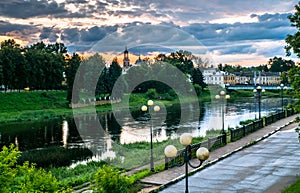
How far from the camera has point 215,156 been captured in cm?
1914

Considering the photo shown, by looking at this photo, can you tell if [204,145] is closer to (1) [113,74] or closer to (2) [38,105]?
(2) [38,105]

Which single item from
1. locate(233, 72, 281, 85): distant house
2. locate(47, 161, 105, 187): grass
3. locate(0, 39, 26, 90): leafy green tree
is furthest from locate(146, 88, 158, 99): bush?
locate(233, 72, 281, 85): distant house

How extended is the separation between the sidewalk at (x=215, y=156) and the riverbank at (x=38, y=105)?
34.3 meters

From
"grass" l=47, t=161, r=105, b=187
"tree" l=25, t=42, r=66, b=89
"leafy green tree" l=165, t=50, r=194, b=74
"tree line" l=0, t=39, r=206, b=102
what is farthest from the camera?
"leafy green tree" l=165, t=50, r=194, b=74

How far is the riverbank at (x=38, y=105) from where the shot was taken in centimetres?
5366

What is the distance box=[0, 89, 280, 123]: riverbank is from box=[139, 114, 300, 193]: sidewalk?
113ft

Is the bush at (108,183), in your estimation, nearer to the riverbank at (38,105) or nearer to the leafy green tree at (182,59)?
the riverbank at (38,105)

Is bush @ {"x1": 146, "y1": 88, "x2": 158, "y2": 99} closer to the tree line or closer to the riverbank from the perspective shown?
the riverbank

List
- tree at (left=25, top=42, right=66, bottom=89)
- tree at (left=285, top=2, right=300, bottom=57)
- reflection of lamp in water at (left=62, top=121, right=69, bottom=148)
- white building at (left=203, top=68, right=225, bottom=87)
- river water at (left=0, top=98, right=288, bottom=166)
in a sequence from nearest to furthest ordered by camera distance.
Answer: tree at (left=285, top=2, right=300, bottom=57), river water at (left=0, top=98, right=288, bottom=166), reflection of lamp in water at (left=62, top=121, right=69, bottom=148), tree at (left=25, top=42, right=66, bottom=89), white building at (left=203, top=68, right=225, bottom=87)

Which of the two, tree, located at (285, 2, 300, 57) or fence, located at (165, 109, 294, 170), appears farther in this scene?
fence, located at (165, 109, 294, 170)

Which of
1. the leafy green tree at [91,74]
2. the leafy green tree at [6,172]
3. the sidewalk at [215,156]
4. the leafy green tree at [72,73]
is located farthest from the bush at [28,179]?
the leafy green tree at [91,74]

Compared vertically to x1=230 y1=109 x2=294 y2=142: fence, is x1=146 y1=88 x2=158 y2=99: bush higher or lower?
higher

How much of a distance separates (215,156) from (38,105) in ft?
161

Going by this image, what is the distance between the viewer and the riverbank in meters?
53.7
